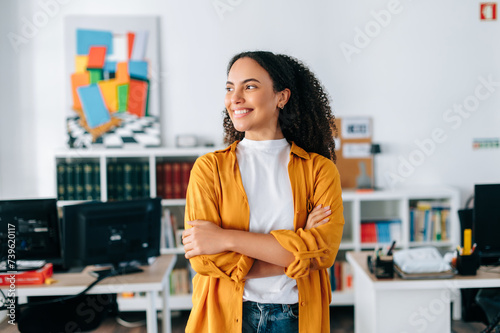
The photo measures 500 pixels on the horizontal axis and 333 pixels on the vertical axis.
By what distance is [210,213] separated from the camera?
1.35 m

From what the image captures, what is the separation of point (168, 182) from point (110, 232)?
1358 millimetres

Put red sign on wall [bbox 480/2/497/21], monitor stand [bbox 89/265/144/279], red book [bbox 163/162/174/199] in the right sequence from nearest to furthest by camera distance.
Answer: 1. monitor stand [bbox 89/265/144/279]
2. red book [bbox 163/162/174/199]
3. red sign on wall [bbox 480/2/497/21]

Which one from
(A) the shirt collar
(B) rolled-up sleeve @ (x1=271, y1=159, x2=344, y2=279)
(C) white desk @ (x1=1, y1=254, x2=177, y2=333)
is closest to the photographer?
(B) rolled-up sleeve @ (x1=271, y1=159, x2=344, y2=279)

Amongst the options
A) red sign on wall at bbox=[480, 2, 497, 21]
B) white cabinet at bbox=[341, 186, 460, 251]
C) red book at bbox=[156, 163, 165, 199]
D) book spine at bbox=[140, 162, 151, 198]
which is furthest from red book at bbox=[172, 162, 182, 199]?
red sign on wall at bbox=[480, 2, 497, 21]

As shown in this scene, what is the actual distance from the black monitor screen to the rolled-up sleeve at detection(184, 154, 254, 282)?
118 centimetres

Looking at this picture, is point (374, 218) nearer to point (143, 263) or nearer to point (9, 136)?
point (143, 263)

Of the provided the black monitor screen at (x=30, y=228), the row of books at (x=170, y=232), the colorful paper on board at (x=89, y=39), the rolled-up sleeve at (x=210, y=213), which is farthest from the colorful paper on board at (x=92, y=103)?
the rolled-up sleeve at (x=210, y=213)

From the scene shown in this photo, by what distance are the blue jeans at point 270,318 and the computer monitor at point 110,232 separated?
3.87 ft

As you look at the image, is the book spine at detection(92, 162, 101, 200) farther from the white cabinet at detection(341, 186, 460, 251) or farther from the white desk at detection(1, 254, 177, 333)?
the white cabinet at detection(341, 186, 460, 251)

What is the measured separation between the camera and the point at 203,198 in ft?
4.43

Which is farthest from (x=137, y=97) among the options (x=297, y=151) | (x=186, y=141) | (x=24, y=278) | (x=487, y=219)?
(x=487, y=219)

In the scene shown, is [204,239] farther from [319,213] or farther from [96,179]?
[96,179]

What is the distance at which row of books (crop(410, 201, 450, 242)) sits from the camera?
360 cm

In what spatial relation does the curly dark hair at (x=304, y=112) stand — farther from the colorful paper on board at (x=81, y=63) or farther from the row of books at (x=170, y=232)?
the colorful paper on board at (x=81, y=63)
